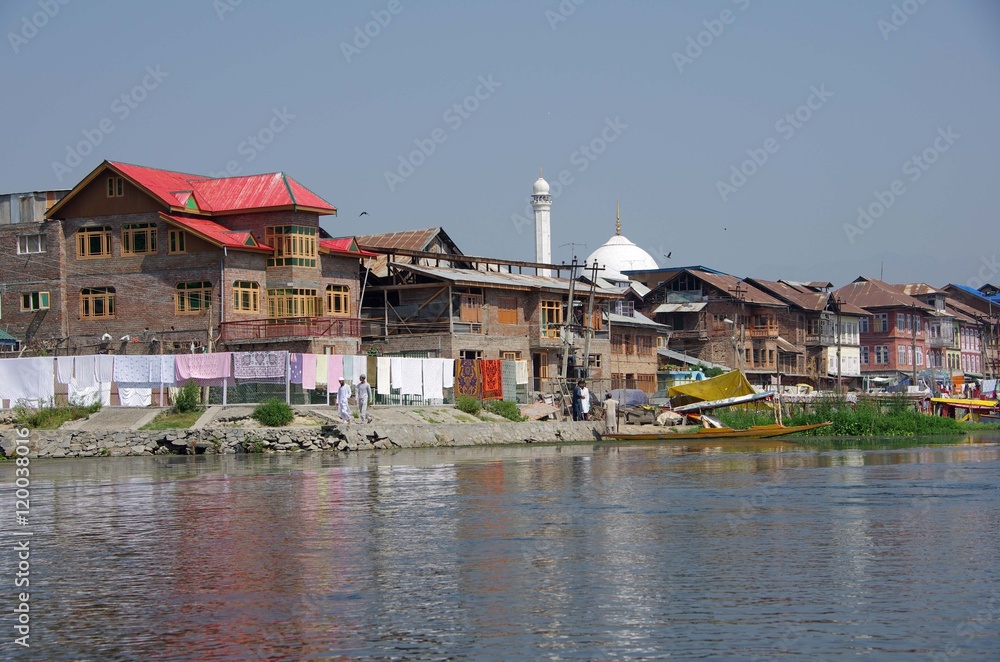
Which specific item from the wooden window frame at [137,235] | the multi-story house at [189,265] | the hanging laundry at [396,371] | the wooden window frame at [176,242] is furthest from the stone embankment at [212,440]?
the wooden window frame at [137,235]

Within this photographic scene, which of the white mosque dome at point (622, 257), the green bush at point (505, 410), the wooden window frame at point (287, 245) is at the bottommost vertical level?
the green bush at point (505, 410)

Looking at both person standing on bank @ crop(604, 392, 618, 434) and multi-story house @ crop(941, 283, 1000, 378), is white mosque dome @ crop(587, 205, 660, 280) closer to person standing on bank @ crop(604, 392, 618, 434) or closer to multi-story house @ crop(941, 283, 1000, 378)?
multi-story house @ crop(941, 283, 1000, 378)

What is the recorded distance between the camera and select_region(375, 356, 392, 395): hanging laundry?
131ft

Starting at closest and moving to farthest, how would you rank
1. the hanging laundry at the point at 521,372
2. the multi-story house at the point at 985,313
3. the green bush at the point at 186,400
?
the green bush at the point at 186,400 < the hanging laundry at the point at 521,372 < the multi-story house at the point at 985,313

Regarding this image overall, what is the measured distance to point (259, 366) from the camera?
121 feet

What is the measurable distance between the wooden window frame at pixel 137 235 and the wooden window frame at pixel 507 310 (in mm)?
15519

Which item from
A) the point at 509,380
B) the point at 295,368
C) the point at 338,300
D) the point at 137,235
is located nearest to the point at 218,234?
the point at 137,235

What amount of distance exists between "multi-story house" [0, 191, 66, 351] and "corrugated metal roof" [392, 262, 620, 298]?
45.9 ft

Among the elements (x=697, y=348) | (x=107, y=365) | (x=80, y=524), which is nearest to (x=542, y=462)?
(x=80, y=524)

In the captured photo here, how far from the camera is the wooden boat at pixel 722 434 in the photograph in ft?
131

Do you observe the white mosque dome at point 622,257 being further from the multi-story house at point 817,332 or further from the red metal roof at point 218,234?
the red metal roof at point 218,234

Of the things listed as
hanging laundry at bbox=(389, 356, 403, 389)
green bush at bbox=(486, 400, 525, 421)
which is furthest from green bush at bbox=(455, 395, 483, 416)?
Answer: hanging laundry at bbox=(389, 356, 403, 389)

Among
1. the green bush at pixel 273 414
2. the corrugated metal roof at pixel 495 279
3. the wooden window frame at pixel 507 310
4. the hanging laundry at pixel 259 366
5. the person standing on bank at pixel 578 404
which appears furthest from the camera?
the wooden window frame at pixel 507 310

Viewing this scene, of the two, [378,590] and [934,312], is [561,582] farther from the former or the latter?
[934,312]
